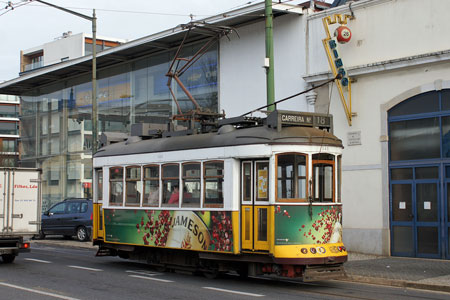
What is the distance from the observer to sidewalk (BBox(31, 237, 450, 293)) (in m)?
12.9

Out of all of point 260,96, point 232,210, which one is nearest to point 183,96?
point 260,96

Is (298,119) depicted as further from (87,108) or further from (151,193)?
(87,108)

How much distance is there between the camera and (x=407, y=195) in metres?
18.1

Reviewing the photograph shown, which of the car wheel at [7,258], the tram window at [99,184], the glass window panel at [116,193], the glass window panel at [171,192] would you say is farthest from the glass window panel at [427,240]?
the car wheel at [7,258]

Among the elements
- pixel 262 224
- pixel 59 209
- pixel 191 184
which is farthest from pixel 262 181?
pixel 59 209

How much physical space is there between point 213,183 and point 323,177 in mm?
2150

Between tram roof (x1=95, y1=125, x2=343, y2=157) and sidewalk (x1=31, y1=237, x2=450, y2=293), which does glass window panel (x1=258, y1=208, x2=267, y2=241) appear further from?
sidewalk (x1=31, y1=237, x2=450, y2=293)

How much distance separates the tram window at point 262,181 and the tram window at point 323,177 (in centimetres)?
91

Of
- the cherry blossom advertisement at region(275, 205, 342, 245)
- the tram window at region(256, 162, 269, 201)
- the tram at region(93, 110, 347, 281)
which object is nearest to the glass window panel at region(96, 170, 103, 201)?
the tram at region(93, 110, 347, 281)

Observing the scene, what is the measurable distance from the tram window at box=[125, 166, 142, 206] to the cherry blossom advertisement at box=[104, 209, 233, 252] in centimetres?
24

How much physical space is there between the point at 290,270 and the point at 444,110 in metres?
7.35

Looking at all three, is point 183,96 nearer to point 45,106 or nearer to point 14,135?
point 45,106

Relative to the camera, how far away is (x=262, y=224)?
41.0ft

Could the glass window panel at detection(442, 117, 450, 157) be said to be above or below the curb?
above
